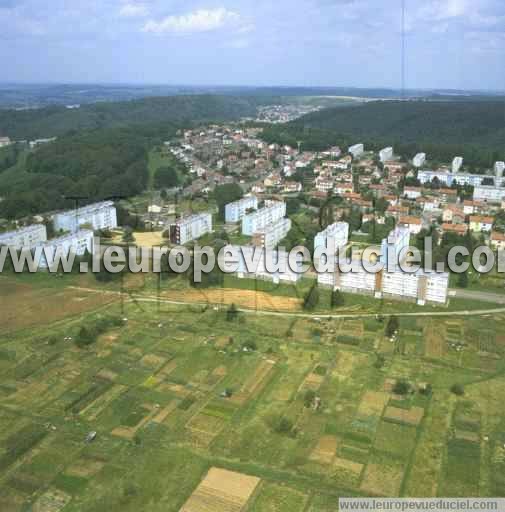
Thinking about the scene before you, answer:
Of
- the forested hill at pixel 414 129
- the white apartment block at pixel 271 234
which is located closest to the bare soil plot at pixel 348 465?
the white apartment block at pixel 271 234

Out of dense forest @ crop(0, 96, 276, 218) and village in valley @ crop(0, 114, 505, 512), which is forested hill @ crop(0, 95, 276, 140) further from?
village in valley @ crop(0, 114, 505, 512)

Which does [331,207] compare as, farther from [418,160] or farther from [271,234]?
[418,160]

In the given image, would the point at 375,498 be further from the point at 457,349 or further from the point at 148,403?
the point at 457,349

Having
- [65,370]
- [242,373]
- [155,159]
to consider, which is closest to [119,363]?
[65,370]

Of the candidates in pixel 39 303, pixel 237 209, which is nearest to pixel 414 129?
pixel 237 209

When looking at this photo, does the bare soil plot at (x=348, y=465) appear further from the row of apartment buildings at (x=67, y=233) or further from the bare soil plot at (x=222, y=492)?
the row of apartment buildings at (x=67, y=233)

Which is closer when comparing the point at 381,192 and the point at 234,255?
the point at 234,255

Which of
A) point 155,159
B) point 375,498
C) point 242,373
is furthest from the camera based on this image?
point 155,159

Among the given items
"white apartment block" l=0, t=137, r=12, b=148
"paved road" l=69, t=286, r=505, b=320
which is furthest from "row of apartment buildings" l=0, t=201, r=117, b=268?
"white apartment block" l=0, t=137, r=12, b=148
